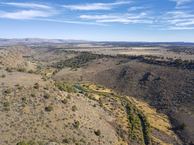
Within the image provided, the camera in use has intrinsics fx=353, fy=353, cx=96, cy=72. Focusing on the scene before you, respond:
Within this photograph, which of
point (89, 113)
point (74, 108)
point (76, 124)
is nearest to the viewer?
point (76, 124)

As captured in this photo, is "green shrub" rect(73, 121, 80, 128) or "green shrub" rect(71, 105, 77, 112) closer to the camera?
"green shrub" rect(73, 121, 80, 128)

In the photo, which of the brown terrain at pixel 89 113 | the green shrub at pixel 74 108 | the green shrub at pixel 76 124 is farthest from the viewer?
the green shrub at pixel 74 108

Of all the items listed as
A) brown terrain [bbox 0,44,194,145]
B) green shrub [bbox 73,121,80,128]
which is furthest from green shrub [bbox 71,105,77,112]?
green shrub [bbox 73,121,80,128]

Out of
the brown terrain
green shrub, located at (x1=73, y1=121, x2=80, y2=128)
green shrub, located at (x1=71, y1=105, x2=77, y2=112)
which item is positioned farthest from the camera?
green shrub, located at (x1=71, y1=105, x2=77, y2=112)

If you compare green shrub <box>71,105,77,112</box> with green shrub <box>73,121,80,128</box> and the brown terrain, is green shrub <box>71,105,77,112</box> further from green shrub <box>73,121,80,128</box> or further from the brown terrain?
green shrub <box>73,121,80,128</box>

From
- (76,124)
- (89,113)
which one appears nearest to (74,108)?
(89,113)

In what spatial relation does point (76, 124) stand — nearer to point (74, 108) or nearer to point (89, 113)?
point (74, 108)

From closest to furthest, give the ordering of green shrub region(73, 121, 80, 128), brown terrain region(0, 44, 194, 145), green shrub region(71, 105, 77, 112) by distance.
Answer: brown terrain region(0, 44, 194, 145)
green shrub region(73, 121, 80, 128)
green shrub region(71, 105, 77, 112)

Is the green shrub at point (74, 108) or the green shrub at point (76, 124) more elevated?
the green shrub at point (74, 108)

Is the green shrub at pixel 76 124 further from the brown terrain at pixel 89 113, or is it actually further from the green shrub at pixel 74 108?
the green shrub at pixel 74 108

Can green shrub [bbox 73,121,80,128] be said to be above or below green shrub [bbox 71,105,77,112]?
below

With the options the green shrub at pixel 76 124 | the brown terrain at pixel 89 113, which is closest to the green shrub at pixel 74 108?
the brown terrain at pixel 89 113

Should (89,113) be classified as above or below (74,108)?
below
